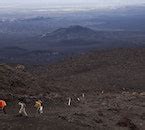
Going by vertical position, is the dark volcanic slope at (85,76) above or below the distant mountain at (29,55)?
above

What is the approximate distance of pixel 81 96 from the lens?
41812mm

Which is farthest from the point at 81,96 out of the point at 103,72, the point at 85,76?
the point at 103,72

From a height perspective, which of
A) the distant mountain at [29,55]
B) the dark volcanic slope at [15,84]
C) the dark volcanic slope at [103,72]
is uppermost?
the dark volcanic slope at [15,84]

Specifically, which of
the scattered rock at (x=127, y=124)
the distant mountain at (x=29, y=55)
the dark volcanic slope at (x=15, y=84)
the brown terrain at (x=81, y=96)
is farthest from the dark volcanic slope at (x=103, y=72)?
the distant mountain at (x=29, y=55)

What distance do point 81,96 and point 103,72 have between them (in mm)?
28466

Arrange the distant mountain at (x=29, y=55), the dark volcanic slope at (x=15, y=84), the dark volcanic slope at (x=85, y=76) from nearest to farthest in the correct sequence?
the dark volcanic slope at (x=15, y=84)
the dark volcanic slope at (x=85, y=76)
the distant mountain at (x=29, y=55)

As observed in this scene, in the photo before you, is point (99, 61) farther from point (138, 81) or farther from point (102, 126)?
point (102, 126)

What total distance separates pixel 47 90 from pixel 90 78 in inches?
850

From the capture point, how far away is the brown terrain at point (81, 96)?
24766mm

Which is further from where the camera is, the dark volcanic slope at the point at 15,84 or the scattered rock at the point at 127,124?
the dark volcanic slope at the point at 15,84

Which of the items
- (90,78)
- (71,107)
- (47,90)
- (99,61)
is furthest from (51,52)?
(71,107)

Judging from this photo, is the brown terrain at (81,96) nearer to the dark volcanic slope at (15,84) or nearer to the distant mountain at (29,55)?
the dark volcanic slope at (15,84)

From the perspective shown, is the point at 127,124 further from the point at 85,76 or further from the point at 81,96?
the point at 85,76

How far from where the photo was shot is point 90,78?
64188mm
